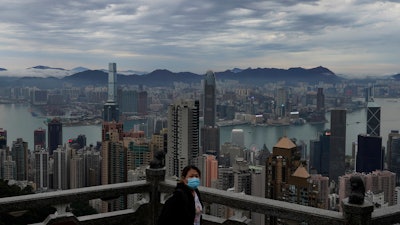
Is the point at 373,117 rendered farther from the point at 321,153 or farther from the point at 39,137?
the point at 39,137

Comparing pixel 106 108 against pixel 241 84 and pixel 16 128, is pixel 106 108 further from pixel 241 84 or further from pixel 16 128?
pixel 241 84

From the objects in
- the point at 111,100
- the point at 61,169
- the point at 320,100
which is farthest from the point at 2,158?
the point at 320,100

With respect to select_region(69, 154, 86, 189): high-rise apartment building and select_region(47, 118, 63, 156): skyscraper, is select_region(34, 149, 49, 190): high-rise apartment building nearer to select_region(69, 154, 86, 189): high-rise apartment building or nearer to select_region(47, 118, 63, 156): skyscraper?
select_region(69, 154, 86, 189): high-rise apartment building

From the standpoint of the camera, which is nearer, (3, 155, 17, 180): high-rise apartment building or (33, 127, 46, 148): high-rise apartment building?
(3, 155, 17, 180): high-rise apartment building

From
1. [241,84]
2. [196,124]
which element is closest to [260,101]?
[241,84]

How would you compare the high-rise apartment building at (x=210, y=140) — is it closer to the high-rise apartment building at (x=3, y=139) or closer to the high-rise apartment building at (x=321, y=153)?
the high-rise apartment building at (x=321, y=153)

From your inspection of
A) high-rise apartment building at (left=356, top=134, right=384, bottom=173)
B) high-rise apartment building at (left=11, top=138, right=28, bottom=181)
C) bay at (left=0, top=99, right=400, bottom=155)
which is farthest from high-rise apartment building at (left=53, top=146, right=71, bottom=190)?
high-rise apartment building at (left=356, top=134, right=384, bottom=173)
